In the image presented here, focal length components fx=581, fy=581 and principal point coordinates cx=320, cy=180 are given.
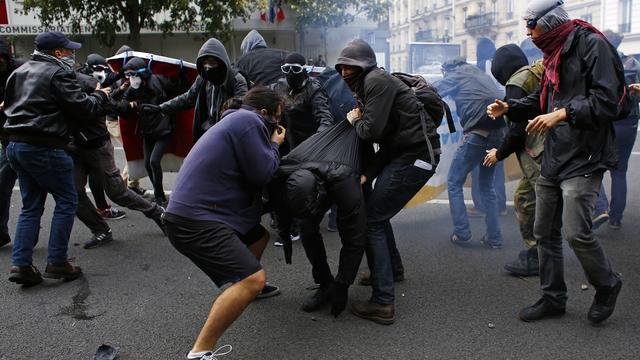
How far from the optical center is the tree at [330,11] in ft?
64.5

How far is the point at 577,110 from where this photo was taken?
281 centimetres

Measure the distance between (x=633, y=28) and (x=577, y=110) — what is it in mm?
28103

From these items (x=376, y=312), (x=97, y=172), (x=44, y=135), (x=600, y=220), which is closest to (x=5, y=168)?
(x=97, y=172)

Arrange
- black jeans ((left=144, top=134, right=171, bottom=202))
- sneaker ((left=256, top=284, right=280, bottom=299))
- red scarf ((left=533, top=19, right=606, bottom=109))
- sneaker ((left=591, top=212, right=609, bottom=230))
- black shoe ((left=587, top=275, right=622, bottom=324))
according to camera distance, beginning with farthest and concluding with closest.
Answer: black jeans ((left=144, top=134, right=171, bottom=202))
sneaker ((left=591, top=212, right=609, bottom=230))
sneaker ((left=256, top=284, right=280, bottom=299))
black shoe ((left=587, top=275, right=622, bottom=324))
red scarf ((left=533, top=19, right=606, bottom=109))

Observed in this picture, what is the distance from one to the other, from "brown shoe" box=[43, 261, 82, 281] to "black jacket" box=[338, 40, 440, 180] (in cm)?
237

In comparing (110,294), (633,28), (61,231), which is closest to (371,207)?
(110,294)

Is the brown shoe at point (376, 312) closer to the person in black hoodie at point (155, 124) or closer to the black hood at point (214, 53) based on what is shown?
the black hood at point (214, 53)

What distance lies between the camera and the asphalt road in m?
3.07

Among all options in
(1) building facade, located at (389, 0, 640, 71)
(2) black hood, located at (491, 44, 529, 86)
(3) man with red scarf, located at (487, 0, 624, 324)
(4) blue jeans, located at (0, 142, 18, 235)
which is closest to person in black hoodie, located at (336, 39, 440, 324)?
(3) man with red scarf, located at (487, 0, 624, 324)

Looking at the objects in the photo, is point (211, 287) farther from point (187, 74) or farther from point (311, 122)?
point (187, 74)

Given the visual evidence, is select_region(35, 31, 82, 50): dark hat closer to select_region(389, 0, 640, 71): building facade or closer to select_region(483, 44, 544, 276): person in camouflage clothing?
select_region(483, 44, 544, 276): person in camouflage clothing

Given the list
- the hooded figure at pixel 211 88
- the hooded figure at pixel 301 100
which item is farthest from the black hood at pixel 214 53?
the hooded figure at pixel 301 100

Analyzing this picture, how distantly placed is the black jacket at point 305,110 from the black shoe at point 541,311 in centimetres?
201

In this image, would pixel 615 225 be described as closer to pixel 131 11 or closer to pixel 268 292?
pixel 268 292
